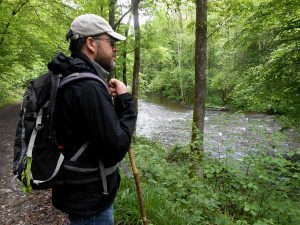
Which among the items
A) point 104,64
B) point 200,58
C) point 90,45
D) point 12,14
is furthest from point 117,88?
point 12,14

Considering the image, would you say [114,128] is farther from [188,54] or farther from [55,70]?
[188,54]

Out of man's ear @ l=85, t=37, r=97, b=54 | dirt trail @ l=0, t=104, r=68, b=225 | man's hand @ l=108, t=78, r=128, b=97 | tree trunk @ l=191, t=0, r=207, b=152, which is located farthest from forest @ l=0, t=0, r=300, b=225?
man's ear @ l=85, t=37, r=97, b=54

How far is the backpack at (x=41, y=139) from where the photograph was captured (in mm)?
1877

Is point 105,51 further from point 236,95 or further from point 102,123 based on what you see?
point 236,95

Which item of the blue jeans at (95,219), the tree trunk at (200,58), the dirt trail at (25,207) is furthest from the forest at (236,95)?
the blue jeans at (95,219)

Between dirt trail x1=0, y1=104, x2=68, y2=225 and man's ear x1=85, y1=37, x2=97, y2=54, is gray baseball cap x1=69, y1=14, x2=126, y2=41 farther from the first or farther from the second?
dirt trail x1=0, y1=104, x2=68, y2=225

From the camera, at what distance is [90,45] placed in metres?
2.06

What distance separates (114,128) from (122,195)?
8.40 ft

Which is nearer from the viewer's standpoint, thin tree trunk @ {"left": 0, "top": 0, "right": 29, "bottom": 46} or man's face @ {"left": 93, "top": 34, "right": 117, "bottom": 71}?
man's face @ {"left": 93, "top": 34, "right": 117, "bottom": 71}

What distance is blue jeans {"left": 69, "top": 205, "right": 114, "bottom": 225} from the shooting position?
6.65 feet

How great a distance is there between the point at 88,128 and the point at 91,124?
39mm

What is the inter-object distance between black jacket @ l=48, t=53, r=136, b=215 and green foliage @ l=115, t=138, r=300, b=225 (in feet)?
6.43

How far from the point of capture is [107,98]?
1.83 m

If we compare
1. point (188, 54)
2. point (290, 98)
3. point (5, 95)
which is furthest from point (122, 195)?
point (188, 54)
